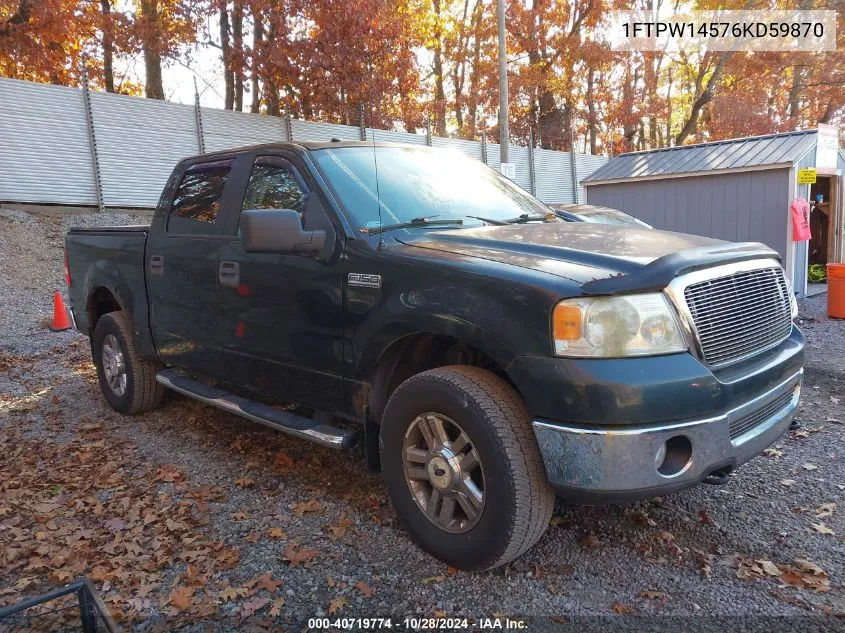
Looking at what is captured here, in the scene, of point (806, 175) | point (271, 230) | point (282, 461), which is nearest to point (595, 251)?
point (271, 230)

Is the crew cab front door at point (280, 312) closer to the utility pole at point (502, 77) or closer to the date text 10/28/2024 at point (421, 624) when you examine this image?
the date text 10/28/2024 at point (421, 624)

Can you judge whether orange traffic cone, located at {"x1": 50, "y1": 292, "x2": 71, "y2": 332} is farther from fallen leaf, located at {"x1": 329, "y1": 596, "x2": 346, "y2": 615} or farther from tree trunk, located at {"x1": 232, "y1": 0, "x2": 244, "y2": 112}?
tree trunk, located at {"x1": 232, "y1": 0, "x2": 244, "y2": 112}

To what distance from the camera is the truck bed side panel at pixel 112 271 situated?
5.08 m

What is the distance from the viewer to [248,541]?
11.2ft

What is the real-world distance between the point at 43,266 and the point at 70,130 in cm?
333

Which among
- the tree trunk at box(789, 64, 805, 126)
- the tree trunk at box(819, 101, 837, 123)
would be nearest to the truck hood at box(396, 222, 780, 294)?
the tree trunk at box(789, 64, 805, 126)

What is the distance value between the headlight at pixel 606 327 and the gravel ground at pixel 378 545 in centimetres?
108

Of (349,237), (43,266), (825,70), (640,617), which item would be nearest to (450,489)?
(640,617)

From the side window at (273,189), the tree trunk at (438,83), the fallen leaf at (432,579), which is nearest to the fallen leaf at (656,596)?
the fallen leaf at (432,579)

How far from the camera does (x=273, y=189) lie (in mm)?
4090

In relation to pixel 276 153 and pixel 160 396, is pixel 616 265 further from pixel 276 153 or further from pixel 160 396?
pixel 160 396

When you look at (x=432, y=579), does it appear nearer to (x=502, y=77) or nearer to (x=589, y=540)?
(x=589, y=540)

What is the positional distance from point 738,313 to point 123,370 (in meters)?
4.54

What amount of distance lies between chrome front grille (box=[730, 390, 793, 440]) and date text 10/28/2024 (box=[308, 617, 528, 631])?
1.18 meters
